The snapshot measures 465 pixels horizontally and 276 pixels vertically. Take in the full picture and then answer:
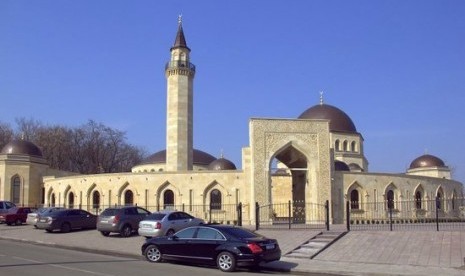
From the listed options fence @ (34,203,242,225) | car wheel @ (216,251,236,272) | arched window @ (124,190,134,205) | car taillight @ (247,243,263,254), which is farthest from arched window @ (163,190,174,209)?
car taillight @ (247,243,263,254)

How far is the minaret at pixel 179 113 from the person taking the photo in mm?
43500

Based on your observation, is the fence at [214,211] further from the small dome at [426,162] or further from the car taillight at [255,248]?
the small dome at [426,162]

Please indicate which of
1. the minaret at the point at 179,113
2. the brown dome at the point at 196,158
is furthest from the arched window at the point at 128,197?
the brown dome at the point at 196,158

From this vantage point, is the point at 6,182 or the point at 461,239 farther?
the point at 6,182

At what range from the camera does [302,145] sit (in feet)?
109

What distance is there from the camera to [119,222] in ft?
82.8

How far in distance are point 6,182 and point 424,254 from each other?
42909mm

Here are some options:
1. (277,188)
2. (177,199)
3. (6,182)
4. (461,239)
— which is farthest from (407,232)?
(6,182)

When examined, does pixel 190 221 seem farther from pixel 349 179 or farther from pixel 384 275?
pixel 349 179

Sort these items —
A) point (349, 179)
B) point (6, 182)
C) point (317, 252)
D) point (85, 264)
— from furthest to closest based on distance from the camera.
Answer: point (6, 182), point (349, 179), point (317, 252), point (85, 264)

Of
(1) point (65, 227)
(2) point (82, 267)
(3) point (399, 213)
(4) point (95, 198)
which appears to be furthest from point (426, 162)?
(2) point (82, 267)

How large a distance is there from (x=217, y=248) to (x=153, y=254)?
8.76ft

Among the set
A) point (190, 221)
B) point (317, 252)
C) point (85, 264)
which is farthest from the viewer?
point (190, 221)

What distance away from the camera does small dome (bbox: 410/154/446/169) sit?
196ft
